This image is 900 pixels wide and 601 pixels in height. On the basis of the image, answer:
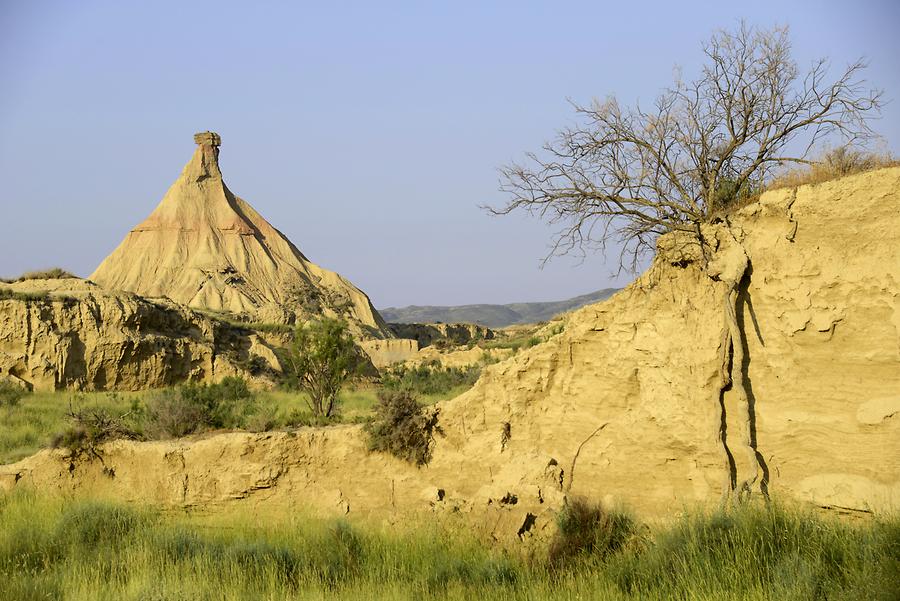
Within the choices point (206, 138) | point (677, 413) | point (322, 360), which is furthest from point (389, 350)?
point (206, 138)

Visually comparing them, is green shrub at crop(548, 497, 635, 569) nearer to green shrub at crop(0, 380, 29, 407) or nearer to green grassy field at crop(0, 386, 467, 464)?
green grassy field at crop(0, 386, 467, 464)

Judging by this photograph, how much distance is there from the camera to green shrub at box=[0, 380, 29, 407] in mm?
22109

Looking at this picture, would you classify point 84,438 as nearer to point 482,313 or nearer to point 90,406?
point 90,406

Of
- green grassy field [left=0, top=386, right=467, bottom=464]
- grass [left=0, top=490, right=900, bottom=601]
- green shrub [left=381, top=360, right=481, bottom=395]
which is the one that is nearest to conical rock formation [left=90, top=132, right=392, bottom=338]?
green shrub [left=381, top=360, right=481, bottom=395]

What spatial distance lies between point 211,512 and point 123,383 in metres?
19.5

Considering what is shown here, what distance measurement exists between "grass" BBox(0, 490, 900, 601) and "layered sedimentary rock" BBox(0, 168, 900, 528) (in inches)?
38.5

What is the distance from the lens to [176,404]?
13281mm

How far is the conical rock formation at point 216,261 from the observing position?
226 ft

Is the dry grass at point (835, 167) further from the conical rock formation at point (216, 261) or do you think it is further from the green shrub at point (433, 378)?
the conical rock formation at point (216, 261)

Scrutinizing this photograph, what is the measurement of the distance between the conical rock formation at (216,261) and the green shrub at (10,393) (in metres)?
38.8

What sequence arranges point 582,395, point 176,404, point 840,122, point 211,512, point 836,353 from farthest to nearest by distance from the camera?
point 176,404 < point 211,512 < point 582,395 < point 840,122 < point 836,353

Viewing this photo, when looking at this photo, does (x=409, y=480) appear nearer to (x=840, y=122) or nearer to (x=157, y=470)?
(x=157, y=470)

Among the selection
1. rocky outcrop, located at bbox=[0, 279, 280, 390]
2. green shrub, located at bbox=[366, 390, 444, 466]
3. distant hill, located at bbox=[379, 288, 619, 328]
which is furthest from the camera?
distant hill, located at bbox=[379, 288, 619, 328]

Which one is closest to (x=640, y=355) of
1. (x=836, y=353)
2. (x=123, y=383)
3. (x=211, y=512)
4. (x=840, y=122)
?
(x=836, y=353)
